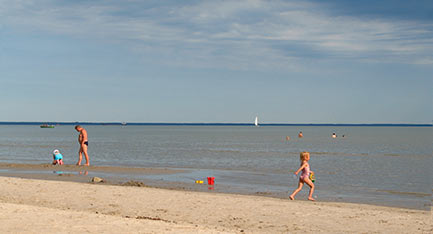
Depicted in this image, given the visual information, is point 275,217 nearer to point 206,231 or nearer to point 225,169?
point 206,231

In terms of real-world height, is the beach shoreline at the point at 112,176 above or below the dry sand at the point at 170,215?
above

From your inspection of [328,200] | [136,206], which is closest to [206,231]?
[136,206]

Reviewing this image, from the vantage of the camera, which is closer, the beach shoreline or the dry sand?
the dry sand

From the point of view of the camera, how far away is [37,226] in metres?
9.22

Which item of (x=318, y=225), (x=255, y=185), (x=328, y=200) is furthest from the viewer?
(x=255, y=185)

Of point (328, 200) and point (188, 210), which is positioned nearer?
point (188, 210)

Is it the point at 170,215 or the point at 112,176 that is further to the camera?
the point at 112,176

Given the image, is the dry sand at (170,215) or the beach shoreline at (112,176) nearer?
the dry sand at (170,215)

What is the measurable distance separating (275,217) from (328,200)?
4.62 metres

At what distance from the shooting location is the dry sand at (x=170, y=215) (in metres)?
9.47

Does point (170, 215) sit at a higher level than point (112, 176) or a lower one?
lower

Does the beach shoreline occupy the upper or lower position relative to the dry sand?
upper

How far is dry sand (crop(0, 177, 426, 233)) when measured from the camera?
31.1 ft

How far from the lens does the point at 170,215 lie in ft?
37.6
